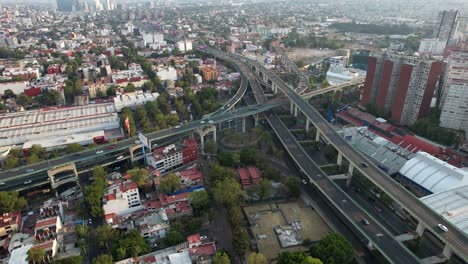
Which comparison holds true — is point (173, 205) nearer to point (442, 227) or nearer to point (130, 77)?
point (442, 227)

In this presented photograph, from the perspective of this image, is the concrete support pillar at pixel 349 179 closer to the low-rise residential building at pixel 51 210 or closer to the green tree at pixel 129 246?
the green tree at pixel 129 246

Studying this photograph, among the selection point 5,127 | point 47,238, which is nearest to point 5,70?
point 5,127

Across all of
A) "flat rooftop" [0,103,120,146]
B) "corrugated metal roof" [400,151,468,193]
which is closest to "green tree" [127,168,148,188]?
"flat rooftop" [0,103,120,146]

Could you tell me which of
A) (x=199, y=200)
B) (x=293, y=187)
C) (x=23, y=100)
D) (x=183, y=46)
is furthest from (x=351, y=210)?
(x=183, y=46)

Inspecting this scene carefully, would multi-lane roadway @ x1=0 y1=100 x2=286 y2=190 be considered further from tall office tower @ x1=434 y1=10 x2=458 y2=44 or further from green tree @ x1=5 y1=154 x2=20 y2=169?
tall office tower @ x1=434 y1=10 x2=458 y2=44

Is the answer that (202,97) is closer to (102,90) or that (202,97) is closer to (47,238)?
(102,90)
